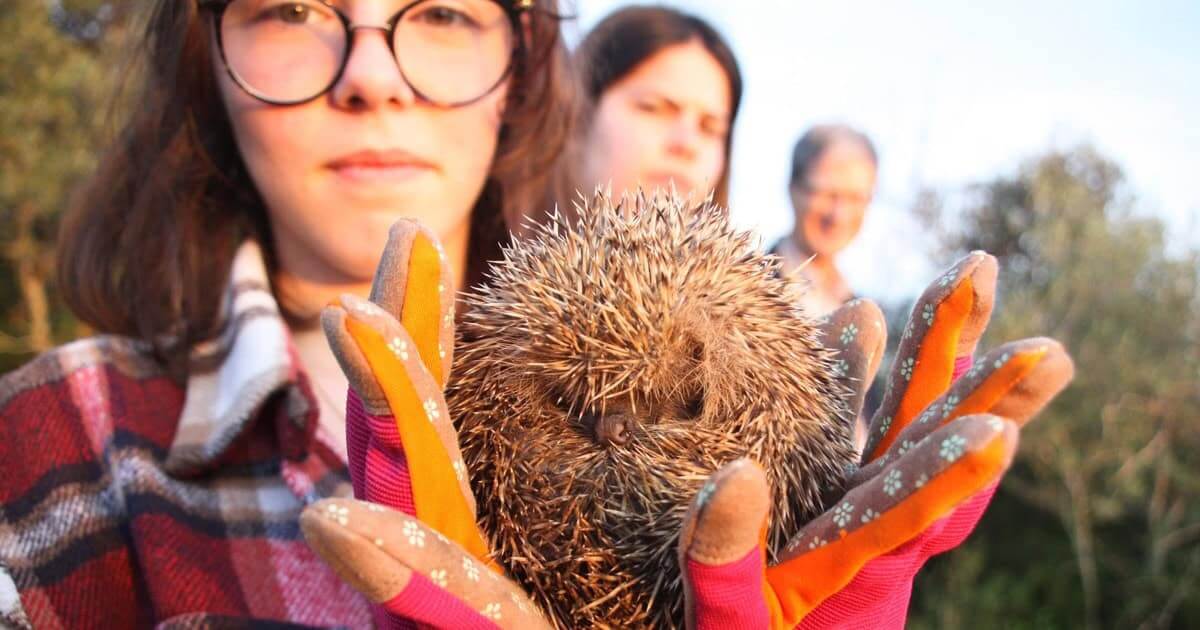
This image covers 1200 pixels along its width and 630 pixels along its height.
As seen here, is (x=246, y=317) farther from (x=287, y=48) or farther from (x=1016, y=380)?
(x=1016, y=380)

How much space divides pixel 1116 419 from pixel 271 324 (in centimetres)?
1166

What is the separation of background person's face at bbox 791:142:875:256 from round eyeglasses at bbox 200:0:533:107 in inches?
81.1

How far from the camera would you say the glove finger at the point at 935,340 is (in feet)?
4.27

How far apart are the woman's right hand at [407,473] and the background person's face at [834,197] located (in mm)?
2684

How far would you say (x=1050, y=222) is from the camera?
11258mm

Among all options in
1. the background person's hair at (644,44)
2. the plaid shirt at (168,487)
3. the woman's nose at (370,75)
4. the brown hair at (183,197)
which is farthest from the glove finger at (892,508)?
the background person's hair at (644,44)

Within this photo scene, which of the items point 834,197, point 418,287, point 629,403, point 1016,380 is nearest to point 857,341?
point 1016,380

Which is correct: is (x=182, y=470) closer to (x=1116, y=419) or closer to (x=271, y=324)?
(x=271, y=324)

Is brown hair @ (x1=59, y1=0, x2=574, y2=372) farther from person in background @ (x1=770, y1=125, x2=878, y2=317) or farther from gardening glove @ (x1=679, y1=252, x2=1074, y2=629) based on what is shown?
person in background @ (x1=770, y1=125, x2=878, y2=317)

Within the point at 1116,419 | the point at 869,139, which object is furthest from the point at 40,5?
the point at 1116,419

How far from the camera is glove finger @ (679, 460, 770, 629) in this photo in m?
0.96

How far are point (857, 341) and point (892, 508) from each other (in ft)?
1.66

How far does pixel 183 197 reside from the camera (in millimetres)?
2441

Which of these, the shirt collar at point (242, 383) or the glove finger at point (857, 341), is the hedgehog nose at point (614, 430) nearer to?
the glove finger at point (857, 341)
